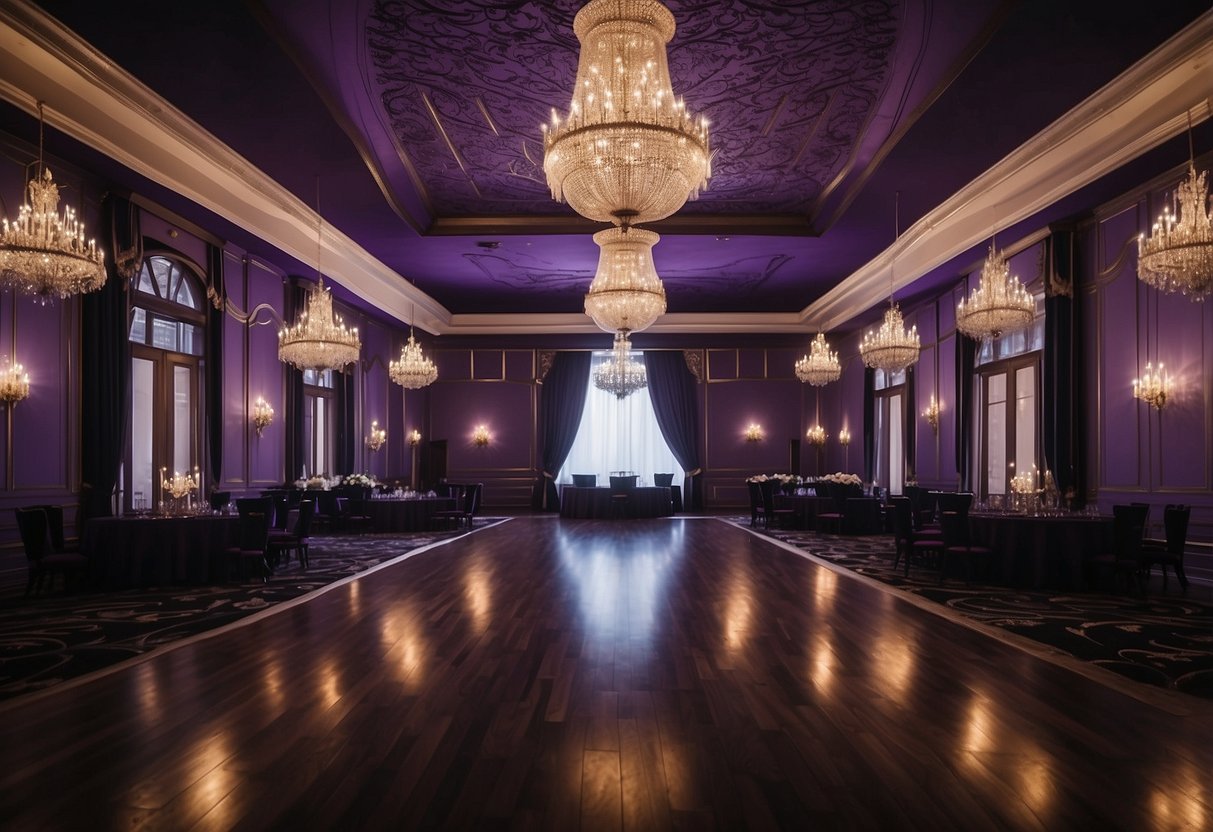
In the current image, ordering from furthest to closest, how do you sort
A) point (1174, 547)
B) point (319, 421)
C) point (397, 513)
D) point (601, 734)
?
point (319, 421), point (397, 513), point (1174, 547), point (601, 734)

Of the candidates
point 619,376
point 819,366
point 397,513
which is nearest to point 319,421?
Result: point 397,513

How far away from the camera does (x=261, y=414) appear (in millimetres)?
10305

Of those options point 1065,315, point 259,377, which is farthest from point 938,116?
point 259,377

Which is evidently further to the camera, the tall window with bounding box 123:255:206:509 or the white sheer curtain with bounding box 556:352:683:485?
the white sheer curtain with bounding box 556:352:683:485

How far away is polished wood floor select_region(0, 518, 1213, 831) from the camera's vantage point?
237 centimetres

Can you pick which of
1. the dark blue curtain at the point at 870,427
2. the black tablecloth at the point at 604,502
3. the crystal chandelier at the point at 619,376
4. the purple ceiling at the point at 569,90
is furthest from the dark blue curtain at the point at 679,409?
the purple ceiling at the point at 569,90

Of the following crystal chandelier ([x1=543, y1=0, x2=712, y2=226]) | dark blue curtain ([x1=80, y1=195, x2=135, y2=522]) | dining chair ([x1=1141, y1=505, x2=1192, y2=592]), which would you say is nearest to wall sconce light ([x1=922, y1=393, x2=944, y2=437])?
dining chair ([x1=1141, y1=505, x2=1192, y2=592])

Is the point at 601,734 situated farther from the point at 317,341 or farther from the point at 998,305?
the point at 317,341

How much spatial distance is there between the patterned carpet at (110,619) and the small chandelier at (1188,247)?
7206 mm

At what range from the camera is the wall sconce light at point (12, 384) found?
20.8 ft

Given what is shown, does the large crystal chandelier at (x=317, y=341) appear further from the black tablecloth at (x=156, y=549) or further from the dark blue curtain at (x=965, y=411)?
the dark blue curtain at (x=965, y=411)

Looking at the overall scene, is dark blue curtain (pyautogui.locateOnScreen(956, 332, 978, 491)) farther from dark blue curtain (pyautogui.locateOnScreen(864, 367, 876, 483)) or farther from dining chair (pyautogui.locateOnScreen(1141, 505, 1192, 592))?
dining chair (pyautogui.locateOnScreen(1141, 505, 1192, 592))

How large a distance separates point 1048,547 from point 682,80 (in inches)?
211

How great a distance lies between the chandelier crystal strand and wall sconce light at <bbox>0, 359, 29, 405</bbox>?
9176mm
